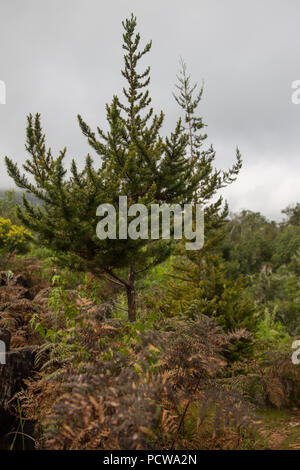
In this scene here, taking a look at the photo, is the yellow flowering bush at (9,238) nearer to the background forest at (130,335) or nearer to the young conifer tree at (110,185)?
the background forest at (130,335)

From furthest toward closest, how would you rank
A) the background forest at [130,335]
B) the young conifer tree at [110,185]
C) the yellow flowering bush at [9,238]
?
the yellow flowering bush at [9,238]
the young conifer tree at [110,185]
the background forest at [130,335]

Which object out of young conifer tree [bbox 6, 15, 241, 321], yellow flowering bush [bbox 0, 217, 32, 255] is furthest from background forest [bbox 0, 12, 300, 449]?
yellow flowering bush [bbox 0, 217, 32, 255]

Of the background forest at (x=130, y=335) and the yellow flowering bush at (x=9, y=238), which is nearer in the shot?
the background forest at (x=130, y=335)

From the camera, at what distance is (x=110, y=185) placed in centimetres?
390

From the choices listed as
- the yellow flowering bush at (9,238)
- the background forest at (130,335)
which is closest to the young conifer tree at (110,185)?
the background forest at (130,335)

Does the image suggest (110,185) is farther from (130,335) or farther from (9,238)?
(9,238)

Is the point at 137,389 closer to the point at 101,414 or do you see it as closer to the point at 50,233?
the point at 101,414

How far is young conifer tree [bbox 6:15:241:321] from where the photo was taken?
3.74 m

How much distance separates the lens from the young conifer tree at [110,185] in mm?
3740

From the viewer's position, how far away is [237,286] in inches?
203

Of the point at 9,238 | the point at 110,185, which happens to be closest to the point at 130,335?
the point at 110,185

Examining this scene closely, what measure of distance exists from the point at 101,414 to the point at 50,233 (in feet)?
9.08

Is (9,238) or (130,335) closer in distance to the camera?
(130,335)
